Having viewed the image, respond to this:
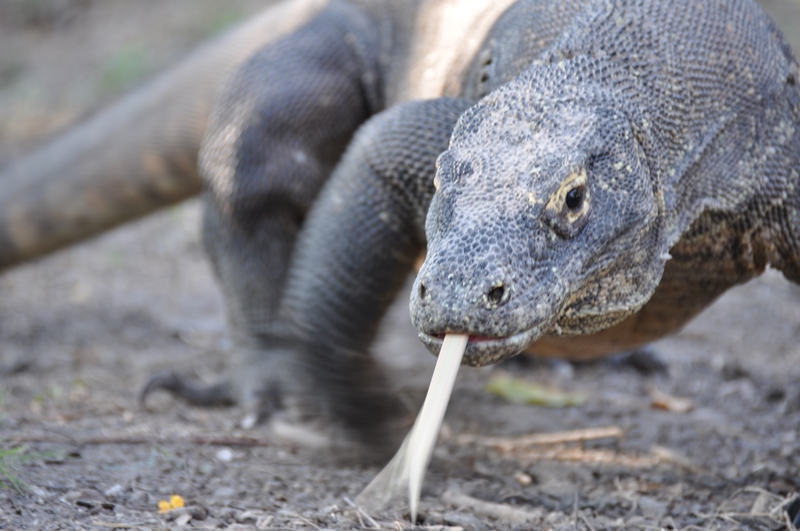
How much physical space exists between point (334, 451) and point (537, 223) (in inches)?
53.6

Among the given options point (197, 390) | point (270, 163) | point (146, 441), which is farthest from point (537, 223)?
point (197, 390)

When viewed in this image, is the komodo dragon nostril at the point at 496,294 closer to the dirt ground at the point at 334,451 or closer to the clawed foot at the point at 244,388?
the dirt ground at the point at 334,451

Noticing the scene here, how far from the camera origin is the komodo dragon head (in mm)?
1973

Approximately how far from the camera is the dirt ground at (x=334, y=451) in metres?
2.56

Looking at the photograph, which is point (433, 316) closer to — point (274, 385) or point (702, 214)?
point (702, 214)

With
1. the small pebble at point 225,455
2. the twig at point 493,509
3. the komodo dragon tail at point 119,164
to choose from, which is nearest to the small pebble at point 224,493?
the small pebble at point 225,455

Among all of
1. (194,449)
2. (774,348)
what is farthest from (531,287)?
(774,348)

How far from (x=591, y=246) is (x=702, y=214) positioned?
691 mm

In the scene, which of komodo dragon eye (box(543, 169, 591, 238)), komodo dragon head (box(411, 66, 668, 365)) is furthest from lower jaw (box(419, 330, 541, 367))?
komodo dragon eye (box(543, 169, 591, 238))

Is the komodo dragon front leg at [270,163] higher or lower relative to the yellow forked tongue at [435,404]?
higher

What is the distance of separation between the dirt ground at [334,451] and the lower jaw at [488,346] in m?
0.59

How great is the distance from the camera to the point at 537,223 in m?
2.09

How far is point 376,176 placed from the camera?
3.04 meters

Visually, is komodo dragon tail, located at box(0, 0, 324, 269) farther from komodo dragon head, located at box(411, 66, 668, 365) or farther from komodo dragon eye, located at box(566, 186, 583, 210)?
komodo dragon eye, located at box(566, 186, 583, 210)
